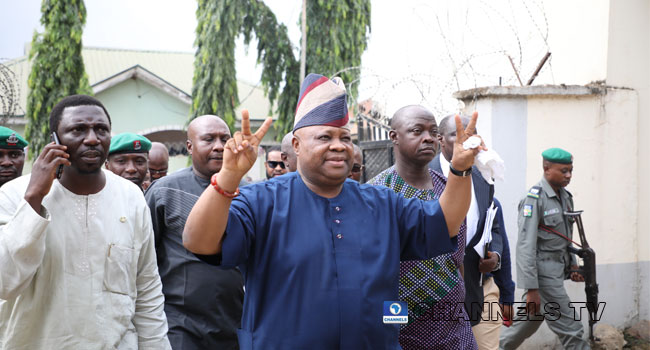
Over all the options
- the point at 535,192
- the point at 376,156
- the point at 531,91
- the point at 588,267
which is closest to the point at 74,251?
the point at 535,192

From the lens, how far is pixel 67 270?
2.68 metres

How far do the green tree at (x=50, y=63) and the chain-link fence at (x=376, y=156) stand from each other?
8.82 metres

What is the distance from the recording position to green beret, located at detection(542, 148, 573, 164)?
6086mm

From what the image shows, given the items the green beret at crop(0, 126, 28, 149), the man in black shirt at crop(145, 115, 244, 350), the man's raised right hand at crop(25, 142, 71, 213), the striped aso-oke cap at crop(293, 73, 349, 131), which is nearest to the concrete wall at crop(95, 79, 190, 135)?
the green beret at crop(0, 126, 28, 149)

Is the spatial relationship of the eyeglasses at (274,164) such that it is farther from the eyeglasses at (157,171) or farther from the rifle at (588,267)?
the rifle at (588,267)

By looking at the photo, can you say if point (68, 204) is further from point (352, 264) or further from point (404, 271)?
point (404, 271)

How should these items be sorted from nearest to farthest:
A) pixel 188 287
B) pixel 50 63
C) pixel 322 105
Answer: pixel 322 105
pixel 188 287
pixel 50 63

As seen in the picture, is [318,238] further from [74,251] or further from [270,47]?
[270,47]

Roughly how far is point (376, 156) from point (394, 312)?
6.12 m

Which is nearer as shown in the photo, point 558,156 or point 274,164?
point 558,156

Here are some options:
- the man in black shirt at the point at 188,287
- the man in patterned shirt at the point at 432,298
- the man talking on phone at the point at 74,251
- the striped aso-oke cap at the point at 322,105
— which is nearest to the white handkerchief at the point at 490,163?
the striped aso-oke cap at the point at 322,105

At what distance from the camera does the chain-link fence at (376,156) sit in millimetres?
8164

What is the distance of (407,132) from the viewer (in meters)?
3.92

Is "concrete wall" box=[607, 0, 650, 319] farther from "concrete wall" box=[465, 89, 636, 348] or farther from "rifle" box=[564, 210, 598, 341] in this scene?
"rifle" box=[564, 210, 598, 341]
